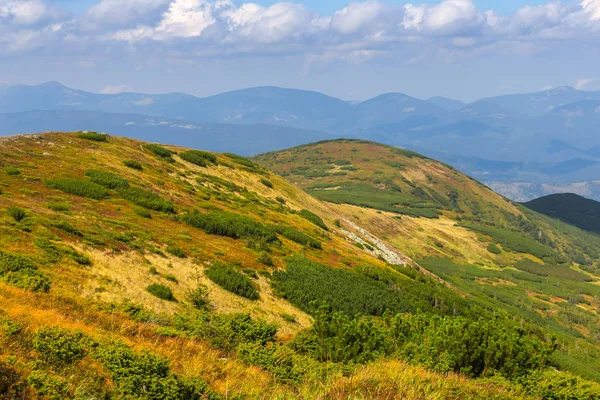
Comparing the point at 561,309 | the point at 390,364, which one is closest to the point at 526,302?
the point at 561,309

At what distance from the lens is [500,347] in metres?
16.6

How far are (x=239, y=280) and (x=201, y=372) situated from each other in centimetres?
1660

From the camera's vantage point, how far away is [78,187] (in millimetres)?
37750

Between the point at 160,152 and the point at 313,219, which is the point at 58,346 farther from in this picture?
the point at 160,152

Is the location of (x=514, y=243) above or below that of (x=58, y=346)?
below

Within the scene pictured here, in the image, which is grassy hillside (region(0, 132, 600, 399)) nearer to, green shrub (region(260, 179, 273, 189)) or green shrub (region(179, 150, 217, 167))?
green shrub (region(179, 150, 217, 167))

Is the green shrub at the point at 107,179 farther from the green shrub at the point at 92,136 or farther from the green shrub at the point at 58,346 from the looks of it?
the green shrub at the point at 58,346

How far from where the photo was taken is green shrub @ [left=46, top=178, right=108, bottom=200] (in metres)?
37.0

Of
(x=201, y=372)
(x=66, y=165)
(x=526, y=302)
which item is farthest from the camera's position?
(x=526, y=302)

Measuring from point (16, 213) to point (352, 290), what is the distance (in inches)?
995

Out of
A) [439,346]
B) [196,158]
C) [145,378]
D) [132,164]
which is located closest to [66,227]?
[145,378]

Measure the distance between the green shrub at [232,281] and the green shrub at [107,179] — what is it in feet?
63.3

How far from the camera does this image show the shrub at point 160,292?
23062 mm

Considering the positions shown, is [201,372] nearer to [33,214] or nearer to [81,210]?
[33,214]
